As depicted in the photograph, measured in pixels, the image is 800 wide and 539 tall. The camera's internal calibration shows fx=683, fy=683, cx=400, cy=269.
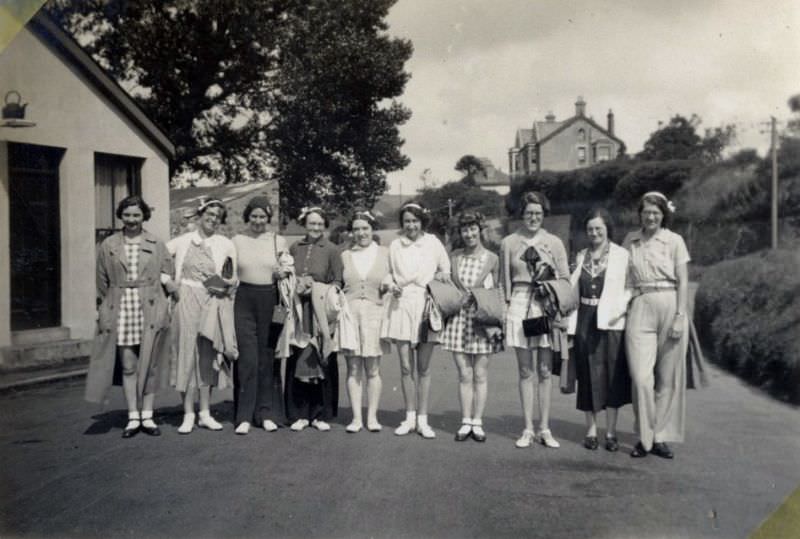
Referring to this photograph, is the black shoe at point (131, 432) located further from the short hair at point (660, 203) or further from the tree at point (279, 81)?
the tree at point (279, 81)

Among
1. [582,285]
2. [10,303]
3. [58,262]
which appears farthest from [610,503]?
[58,262]

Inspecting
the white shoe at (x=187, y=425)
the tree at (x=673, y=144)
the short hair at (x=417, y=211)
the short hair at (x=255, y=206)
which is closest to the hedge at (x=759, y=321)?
the short hair at (x=417, y=211)

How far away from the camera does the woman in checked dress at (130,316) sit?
544cm

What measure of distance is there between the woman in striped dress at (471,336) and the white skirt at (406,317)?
9.5 inches

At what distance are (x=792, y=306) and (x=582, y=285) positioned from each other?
2847mm

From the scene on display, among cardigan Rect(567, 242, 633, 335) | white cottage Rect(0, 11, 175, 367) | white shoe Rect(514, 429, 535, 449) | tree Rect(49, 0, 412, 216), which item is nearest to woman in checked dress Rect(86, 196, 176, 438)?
white cottage Rect(0, 11, 175, 367)

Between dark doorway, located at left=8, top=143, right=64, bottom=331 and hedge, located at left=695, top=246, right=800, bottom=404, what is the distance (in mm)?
8371

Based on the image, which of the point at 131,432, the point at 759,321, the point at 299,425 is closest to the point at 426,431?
the point at 299,425

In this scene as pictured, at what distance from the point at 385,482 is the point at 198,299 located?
7.59ft

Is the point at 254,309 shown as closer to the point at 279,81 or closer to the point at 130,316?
the point at 130,316

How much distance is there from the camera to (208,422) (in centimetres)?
571

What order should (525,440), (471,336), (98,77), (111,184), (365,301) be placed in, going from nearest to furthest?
(525,440) < (471,336) < (365,301) < (98,77) < (111,184)

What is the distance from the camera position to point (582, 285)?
5.24 meters

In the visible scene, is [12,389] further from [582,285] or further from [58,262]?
[582,285]
